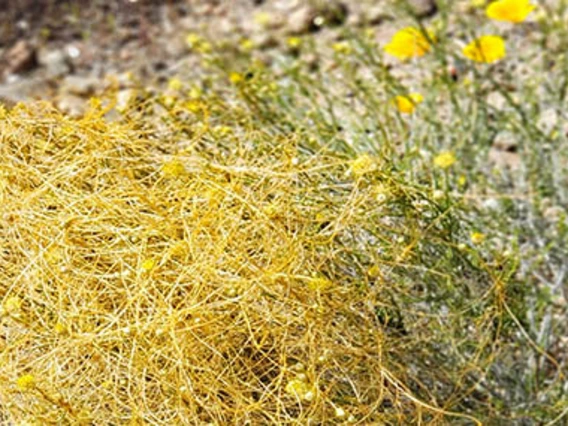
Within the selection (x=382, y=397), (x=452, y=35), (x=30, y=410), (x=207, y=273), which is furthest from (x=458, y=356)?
(x=452, y=35)

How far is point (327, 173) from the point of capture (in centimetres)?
208

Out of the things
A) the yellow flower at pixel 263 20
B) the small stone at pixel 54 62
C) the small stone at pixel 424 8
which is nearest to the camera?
the small stone at pixel 424 8

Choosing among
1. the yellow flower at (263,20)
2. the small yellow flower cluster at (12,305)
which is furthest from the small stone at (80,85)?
the small yellow flower cluster at (12,305)

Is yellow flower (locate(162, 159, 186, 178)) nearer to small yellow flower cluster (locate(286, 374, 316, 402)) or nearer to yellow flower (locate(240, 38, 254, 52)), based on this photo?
small yellow flower cluster (locate(286, 374, 316, 402))

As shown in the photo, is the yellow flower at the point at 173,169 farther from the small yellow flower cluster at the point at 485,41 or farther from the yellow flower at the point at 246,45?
the yellow flower at the point at 246,45

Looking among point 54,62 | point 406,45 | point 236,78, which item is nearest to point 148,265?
point 236,78

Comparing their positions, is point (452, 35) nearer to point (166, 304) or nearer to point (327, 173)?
point (327, 173)

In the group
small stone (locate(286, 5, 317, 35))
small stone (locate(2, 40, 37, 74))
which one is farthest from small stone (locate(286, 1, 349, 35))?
small stone (locate(2, 40, 37, 74))

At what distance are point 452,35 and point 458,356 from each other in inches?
83.4

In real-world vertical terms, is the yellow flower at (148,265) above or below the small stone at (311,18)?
above

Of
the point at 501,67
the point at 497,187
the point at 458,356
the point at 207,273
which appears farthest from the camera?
the point at 501,67

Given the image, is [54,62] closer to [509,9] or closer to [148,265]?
[509,9]

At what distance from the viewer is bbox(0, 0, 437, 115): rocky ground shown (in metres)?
4.40

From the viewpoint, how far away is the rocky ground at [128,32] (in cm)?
440
